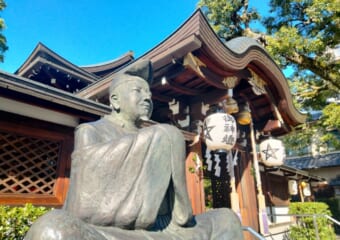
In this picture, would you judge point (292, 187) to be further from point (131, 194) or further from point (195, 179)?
point (131, 194)

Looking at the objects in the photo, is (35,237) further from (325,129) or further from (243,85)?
(325,129)

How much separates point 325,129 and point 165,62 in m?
10.3

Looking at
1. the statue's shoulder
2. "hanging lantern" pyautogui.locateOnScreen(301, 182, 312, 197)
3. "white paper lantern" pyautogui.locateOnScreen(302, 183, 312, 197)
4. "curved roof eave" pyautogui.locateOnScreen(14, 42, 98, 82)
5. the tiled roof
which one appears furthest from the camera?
the tiled roof

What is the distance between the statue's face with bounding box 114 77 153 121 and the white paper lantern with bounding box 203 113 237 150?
2.56m

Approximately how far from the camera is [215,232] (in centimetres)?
234

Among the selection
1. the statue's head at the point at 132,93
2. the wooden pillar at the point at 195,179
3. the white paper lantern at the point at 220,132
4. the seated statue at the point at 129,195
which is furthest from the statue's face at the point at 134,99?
the wooden pillar at the point at 195,179

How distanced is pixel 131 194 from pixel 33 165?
316 cm

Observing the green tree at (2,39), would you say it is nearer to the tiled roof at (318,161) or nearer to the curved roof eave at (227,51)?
the curved roof eave at (227,51)

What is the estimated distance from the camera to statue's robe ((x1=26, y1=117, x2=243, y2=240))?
1943mm

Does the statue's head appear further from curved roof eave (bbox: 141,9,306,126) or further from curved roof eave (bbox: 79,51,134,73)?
curved roof eave (bbox: 79,51,134,73)

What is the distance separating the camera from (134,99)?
2.64 meters

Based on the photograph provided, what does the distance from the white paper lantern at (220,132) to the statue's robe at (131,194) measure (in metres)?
2.62

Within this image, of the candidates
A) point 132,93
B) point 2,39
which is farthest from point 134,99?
point 2,39

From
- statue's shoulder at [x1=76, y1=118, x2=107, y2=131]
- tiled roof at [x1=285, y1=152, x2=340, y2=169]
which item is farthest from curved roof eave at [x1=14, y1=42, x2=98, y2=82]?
tiled roof at [x1=285, y1=152, x2=340, y2=169]
